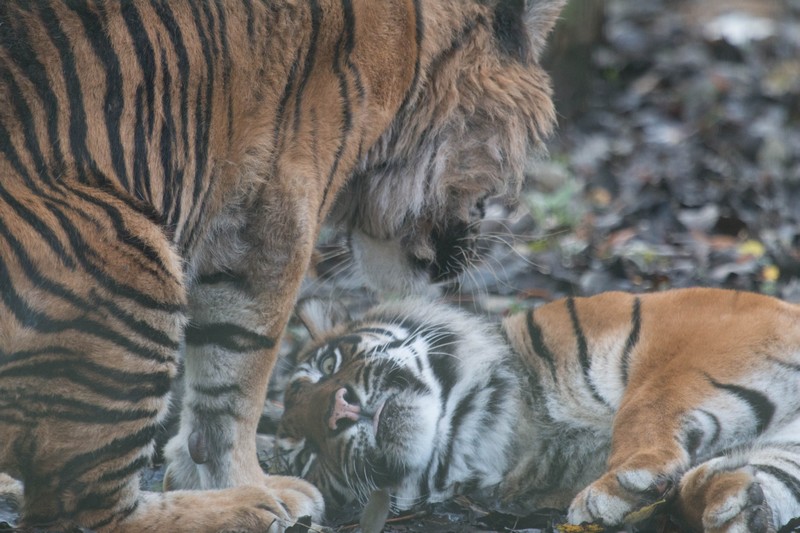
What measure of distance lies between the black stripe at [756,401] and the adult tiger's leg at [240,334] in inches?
44.5

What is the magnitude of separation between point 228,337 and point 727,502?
141 cm

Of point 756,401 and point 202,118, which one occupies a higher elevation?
point 202,118

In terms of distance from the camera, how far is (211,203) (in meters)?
2.85

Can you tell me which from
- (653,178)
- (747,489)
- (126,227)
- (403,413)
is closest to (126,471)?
(126,227)

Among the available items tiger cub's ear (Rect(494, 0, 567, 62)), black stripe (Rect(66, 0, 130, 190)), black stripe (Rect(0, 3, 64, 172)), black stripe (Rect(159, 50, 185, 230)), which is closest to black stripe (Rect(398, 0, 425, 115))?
tiger cub's ear (Rect(494, 0, 567, 62))

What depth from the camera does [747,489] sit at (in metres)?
2.34

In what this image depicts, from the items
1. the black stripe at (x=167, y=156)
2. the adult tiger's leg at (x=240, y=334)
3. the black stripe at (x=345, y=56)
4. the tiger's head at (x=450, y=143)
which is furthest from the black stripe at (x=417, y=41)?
the black stripe at (x=167, y=156)

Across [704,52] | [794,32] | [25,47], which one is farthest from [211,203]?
[794,32]

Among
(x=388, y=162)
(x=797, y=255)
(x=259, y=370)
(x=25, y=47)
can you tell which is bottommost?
(x=797, y=255)

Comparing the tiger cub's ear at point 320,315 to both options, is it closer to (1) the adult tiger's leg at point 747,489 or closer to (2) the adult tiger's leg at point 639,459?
(2) the adult tiger's leg at point 639,459

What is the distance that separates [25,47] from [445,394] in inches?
58.4

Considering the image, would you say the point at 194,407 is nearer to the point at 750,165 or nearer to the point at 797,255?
the point at 797,255

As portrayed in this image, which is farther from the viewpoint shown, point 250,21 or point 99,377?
point 250,21

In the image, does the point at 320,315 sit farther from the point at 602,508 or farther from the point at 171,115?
the point at 602,508
